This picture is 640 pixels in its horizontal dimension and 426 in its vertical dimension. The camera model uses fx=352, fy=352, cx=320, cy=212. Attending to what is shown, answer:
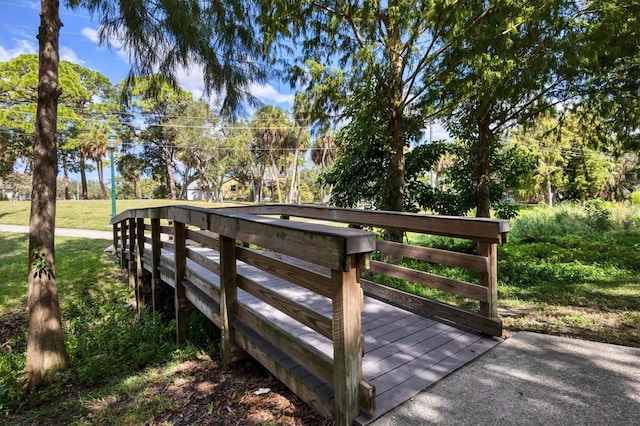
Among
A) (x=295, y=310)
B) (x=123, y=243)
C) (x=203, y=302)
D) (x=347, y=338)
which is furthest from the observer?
(x=123, y=243)

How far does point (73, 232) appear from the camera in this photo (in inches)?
458

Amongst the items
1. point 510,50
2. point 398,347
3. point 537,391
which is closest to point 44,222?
point 398,347

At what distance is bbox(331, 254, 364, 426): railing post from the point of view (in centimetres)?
164

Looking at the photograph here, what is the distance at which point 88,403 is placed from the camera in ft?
8.68

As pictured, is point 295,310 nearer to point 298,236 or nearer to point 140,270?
point 298,236

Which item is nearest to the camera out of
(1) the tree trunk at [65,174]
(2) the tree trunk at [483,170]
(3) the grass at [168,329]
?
(3) the grass at [168,329]

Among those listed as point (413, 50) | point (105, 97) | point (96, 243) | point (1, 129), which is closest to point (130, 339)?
point (413, 50)

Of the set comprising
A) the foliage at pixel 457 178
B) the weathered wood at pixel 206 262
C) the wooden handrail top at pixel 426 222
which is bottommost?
the weathered wood at pixel 206 262

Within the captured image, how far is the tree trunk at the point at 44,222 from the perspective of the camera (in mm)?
3340

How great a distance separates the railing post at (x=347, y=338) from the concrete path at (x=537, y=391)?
174mm

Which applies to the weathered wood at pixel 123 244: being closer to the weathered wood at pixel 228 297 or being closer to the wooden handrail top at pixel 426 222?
the wooden handrail top at pixel 426 222

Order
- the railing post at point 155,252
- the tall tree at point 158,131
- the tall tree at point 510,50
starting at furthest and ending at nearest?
the tall tree at point 158,131 → the railing post at point 155,252 → the tall tree at point 510,50

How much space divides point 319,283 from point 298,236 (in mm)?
269

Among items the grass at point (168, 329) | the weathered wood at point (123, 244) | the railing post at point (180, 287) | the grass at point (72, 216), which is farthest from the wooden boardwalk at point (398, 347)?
the grass at point (72, 216)
